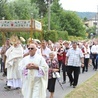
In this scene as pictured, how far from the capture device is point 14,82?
44.7ft

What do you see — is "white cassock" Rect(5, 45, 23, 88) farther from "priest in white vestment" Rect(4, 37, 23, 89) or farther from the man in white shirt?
the man in white shirt

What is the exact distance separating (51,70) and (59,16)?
6061 cm

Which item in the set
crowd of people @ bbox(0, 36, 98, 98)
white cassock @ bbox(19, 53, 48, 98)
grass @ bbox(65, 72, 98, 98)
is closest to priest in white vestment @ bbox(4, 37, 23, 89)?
crowd of people @ bbox(0, 36, 98, 98)

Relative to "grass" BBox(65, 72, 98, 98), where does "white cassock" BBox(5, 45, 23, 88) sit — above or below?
above

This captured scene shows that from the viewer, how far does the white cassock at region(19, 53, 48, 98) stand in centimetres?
912

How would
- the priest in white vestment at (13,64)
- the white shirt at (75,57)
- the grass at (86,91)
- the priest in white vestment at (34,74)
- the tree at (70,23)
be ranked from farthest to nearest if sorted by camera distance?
the tree at (70,23), the white shirt at (75,57), the priest in white vestment at (13,64), the grass at (86,91), the priest in white vestment at (34,74)

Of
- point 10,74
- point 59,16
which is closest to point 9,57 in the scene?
point 10,74

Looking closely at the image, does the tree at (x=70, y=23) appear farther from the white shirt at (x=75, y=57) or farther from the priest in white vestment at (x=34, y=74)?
the priest in white vestment at (x=34, y=74)

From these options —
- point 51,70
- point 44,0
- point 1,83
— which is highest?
point 44,0

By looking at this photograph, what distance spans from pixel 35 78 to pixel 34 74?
0.13 meters

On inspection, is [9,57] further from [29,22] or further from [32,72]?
[32,72]

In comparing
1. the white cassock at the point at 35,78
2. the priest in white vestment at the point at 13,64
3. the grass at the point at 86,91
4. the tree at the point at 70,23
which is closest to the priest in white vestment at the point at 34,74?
the white cassock at the point at 35,78

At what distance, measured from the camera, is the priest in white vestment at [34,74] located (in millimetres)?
9086

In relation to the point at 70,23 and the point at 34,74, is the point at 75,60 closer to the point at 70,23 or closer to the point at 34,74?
the point at 34,74
